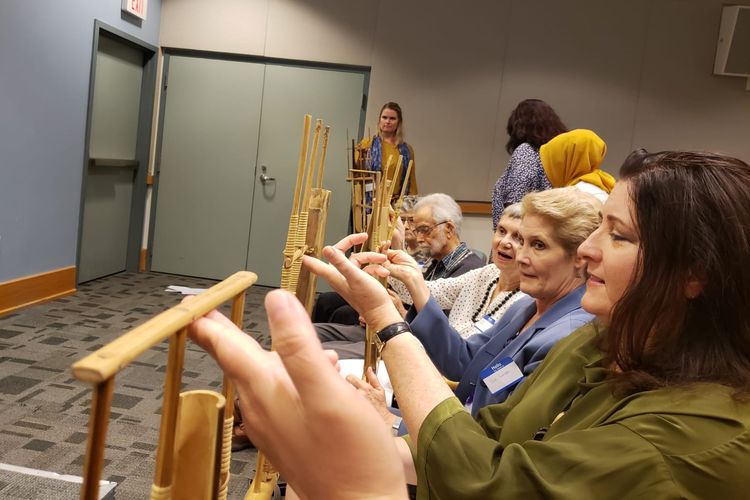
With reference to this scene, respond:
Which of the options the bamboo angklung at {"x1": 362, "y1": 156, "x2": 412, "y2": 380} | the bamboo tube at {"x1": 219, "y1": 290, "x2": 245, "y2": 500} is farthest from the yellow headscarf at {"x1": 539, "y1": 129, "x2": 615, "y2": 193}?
the bamboo tube at {"x1": 219, "y1": 290, "x2": 245, "y2": 500}

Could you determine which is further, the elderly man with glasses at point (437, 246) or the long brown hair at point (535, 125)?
the long brown hair at point (535, 125)

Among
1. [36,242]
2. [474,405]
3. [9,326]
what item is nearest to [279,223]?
[36,242]

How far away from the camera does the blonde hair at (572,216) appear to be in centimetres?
182

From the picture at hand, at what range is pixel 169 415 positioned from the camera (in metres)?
0.50

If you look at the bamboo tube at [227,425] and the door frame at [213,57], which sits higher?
the door frame at [213,57]

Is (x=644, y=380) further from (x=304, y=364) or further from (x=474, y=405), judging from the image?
(x=474, y=405)

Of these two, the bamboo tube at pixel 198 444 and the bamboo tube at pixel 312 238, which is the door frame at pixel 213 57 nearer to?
the bamboo tube at pixel 312 238

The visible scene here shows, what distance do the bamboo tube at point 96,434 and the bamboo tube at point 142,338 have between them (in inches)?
0.5

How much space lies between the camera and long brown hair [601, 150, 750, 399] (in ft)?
2.93

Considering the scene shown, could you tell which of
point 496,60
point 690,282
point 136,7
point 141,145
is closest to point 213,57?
point 136,7

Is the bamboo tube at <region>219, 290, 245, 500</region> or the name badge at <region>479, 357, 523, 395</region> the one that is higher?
the bamboo tube at <region>219, 290, 245, 500</region>

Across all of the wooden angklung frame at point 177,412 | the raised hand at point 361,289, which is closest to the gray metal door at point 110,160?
the raised hand at point 361,289

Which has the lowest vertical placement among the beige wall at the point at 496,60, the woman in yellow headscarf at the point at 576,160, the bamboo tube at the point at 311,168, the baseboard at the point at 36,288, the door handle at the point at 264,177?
the baseboard at the point at 36,288

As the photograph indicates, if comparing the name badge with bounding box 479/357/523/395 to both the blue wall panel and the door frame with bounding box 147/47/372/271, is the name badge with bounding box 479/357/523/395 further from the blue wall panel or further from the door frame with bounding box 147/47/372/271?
the door frame with bounding box 147/47/372/271
